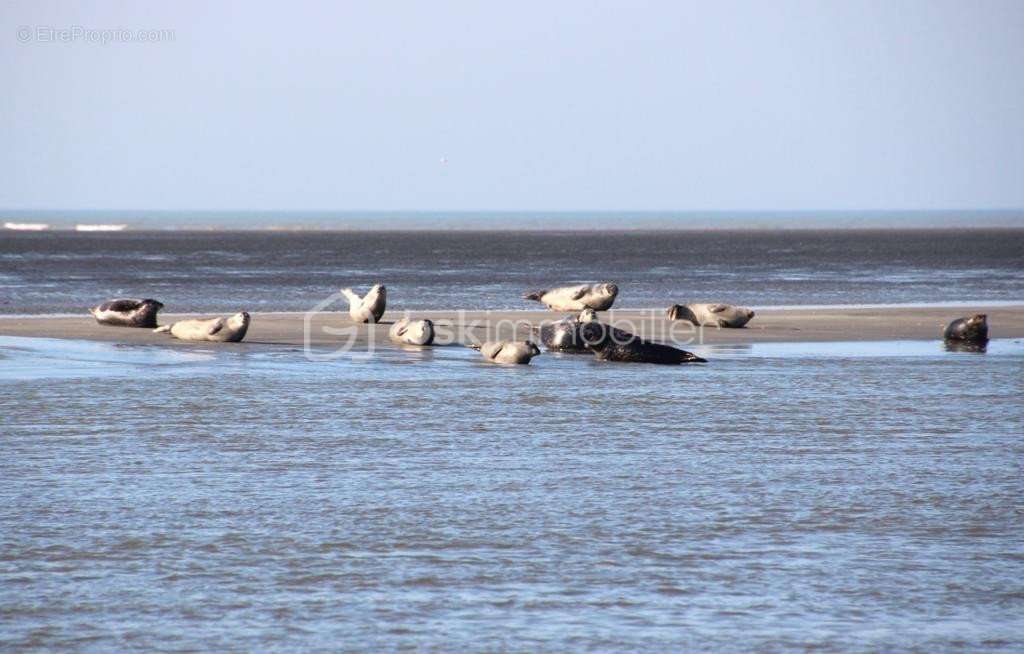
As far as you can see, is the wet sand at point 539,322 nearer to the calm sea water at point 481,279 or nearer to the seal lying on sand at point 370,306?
the seal lying on sand at point 370,306

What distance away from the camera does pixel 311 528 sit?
9.77m

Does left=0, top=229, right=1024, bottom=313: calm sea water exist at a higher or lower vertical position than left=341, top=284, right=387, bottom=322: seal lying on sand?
lower

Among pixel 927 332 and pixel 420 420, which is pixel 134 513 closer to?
pixel 420 420

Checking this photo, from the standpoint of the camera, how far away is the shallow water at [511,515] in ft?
25.3

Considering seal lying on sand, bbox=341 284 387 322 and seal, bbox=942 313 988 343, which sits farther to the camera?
seal lying on sand, bbox=341 284 387 322

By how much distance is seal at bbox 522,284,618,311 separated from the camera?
29.6 meters

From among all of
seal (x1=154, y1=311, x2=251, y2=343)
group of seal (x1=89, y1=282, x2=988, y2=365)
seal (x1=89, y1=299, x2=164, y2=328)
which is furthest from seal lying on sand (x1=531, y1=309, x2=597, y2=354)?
seal (x1=89, y1=299, x2=164, y2=328)

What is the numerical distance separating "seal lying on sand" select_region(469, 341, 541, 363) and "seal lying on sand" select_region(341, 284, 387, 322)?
240 inches

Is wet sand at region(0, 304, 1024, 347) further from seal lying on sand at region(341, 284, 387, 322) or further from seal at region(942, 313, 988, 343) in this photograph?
seal at region(942, 313, 988, 343)

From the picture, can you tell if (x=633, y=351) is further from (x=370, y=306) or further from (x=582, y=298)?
(x=582, y=298)

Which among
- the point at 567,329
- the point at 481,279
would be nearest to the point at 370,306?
the point at 567,329

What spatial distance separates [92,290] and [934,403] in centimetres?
3011

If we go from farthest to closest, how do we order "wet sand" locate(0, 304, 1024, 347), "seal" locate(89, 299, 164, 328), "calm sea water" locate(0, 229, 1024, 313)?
"calm sea water" locate(0, 229, 1024, 313), "seal" locate(89, 299, 164, 328), "wet sand" locate(0, 304, 1024, 347)

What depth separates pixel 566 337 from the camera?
22.3m
